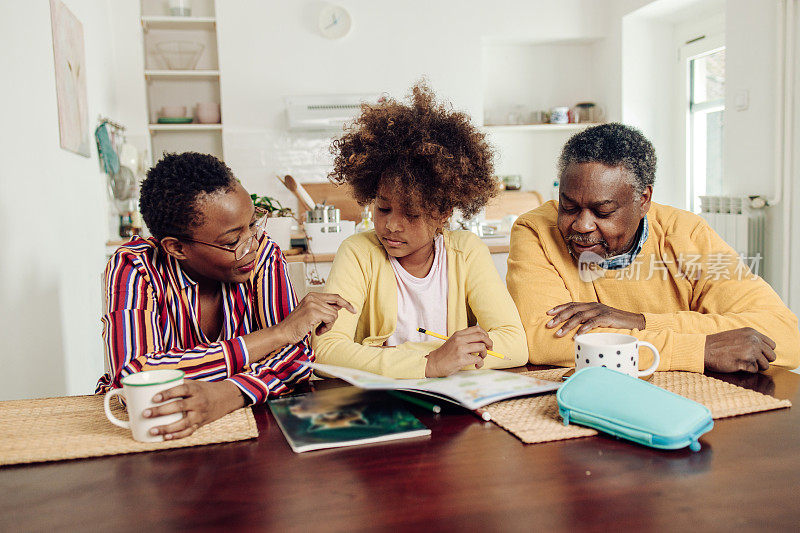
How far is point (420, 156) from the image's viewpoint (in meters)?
1.38

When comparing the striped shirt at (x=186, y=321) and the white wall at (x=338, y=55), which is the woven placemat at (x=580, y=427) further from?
the white wall at (x=338, y=55)

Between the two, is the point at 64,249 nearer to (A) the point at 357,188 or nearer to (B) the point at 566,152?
(A) the point at 357,188

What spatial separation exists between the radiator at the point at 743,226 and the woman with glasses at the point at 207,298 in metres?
2.88

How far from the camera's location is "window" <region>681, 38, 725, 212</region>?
171 inches

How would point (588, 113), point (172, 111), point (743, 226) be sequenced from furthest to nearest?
point (588, 113)
point (172, 111)
point (743, 226)

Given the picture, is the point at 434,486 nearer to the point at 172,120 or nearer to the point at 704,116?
the point at 172,120

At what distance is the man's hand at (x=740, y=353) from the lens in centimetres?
113

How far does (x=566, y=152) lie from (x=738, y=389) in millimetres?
706

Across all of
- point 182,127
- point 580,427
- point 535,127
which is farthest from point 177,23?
point 580,427

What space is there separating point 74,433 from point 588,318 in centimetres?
94

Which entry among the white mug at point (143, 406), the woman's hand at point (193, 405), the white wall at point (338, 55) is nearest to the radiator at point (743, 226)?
the white wall at point (338, 55)

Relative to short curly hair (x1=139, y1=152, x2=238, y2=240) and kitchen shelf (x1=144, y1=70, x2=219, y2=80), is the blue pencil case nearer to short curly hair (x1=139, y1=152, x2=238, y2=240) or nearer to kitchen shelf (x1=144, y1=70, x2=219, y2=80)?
short curly hair (x1=139, y1=152, x2=238, y2=240)

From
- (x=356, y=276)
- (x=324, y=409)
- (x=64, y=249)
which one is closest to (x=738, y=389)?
(x=324, y=409)

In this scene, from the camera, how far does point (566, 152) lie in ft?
4.99
